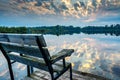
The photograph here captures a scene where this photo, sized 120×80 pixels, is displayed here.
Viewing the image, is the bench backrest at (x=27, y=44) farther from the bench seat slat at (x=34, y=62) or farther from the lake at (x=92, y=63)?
the lake at (x=92, y=63)

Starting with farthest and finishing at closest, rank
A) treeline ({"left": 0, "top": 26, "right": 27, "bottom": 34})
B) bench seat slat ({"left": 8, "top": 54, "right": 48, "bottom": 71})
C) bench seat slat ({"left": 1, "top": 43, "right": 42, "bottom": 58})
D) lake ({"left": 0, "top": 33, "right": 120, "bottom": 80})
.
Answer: treeline ({"left": 0, "top": 26, "right": 27, "bottom": 34}) → lake ({"left": 0, "top": 33, "right": 120, "bottom": 80}) → bench seat slat ({"left": 8, "top": 54, "right": 48, "bottom": 71}) → bench seat slat ({"left": 1, "top": 43, "right": 42, "bottom": 58})

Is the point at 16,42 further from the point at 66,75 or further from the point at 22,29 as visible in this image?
the point at 22,29

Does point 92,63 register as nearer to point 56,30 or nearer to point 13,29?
point 13,29

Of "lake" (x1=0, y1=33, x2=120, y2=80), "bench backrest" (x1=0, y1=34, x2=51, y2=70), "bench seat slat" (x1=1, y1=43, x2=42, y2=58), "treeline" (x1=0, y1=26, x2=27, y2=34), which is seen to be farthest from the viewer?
"treeline" (x1=0, y1=26, x2=27, y2=34)

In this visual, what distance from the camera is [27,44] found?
3326 millimetres

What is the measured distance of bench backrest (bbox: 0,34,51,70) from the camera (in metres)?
3.01

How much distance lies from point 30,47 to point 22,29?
296ft

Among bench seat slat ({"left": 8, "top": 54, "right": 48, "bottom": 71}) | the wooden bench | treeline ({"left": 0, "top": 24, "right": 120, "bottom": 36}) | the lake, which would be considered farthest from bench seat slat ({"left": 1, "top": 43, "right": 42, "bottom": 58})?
treeline ({"left": 0, "top": 24, "right": 120, "bottom": 36})

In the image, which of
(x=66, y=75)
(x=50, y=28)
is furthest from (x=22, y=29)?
(x=66, y=75)

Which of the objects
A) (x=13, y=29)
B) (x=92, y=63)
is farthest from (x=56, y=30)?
(x=92, y=63)

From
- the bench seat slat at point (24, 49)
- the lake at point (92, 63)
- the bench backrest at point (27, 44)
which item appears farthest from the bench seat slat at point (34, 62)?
the lake at point (92, 63)

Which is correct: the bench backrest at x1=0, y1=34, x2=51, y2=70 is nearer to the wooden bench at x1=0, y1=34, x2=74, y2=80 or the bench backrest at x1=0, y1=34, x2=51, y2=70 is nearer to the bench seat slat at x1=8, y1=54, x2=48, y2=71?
the wooden bench at x1=0, y1=34, x2=74, y2=80

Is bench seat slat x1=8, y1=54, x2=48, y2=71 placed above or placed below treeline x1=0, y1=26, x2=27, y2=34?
above

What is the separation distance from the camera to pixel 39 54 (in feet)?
10.6
